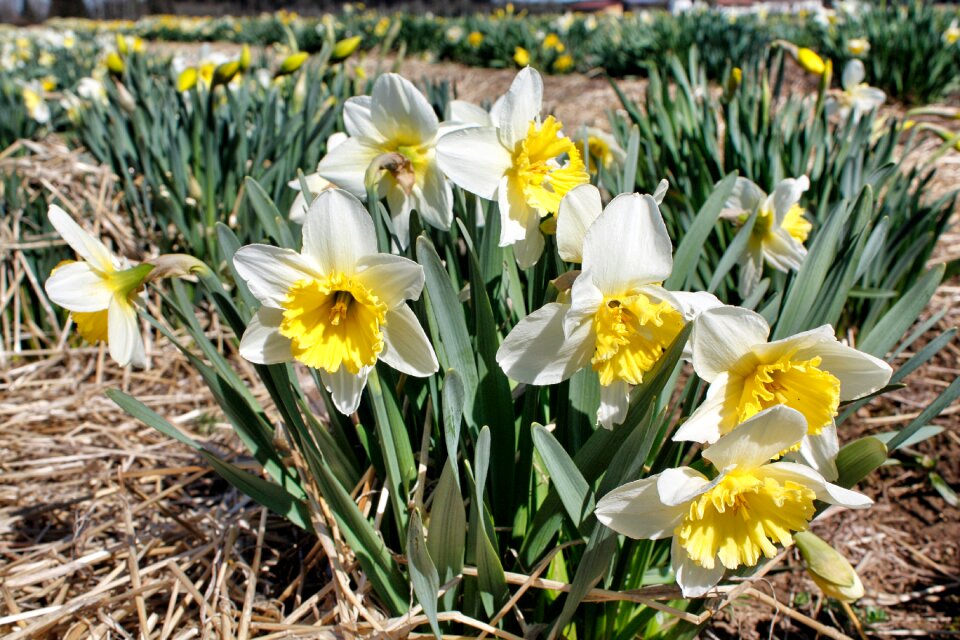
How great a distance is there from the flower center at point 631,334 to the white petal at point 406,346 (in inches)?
9.3

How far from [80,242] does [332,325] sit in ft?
1.37

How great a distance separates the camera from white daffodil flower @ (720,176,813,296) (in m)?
1.38

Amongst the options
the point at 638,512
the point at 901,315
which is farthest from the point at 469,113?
the point at 901,315

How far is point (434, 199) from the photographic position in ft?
3.76

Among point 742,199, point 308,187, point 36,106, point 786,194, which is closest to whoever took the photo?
point 308,187

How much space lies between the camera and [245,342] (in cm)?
99

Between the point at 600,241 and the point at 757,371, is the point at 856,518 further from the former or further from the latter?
the point at 600,241

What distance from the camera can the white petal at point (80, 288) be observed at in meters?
1.02

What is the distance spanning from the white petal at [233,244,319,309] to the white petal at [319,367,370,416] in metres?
0.14

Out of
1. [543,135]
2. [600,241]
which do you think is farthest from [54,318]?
[600,241]

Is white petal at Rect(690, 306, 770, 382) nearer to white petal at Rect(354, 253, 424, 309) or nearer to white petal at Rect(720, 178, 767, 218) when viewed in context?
white petal at Rect(354, 253, 424, 309)

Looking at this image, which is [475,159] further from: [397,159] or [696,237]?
[696,237]

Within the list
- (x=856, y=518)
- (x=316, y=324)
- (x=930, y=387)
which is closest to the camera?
(x=316, y=324)

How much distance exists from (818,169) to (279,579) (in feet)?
6.70
